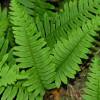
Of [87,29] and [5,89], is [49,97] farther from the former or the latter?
[87,29]

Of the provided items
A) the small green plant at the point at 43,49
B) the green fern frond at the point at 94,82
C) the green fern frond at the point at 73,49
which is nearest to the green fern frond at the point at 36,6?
the small green plant at the point at 43,49

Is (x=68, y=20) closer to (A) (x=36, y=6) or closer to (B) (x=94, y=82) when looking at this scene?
(A) (x=36, y=6)

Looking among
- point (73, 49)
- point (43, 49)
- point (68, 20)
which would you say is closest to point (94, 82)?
point (73, 49)

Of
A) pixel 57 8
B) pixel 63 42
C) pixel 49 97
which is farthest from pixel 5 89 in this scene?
pixel 57 8

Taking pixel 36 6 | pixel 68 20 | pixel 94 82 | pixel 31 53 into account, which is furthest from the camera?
pixel 36 6

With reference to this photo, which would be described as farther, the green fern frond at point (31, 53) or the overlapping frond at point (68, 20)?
the overlapping frond at point (68, 20)

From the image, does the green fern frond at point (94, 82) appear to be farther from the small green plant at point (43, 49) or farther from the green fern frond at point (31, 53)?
the green fern frond at point (31, 53)

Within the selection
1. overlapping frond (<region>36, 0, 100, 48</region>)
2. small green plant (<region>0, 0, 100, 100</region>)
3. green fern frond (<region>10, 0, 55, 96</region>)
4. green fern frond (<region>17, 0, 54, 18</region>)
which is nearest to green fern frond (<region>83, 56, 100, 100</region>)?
small green plant (<region>0, 0, 100, 100</region>)

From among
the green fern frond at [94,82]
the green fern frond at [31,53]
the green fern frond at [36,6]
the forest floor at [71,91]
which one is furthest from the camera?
the green fern frond at [36,6]
